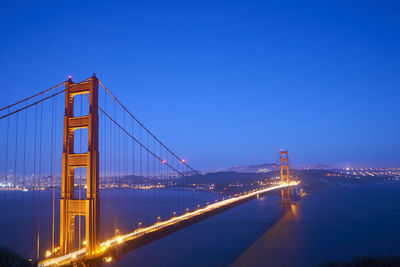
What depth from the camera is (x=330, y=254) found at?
63.6 feet

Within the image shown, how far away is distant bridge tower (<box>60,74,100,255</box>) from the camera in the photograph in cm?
848

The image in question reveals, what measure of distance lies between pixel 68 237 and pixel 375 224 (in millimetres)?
30961

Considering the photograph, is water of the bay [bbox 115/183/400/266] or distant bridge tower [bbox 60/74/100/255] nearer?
distant bridge tower [bbox 60/74/100/255]

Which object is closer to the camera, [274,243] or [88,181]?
[88,181]

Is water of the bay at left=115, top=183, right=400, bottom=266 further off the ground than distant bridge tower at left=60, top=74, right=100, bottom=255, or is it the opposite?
distant bridge tower at left=60, top=74, right=100, bottom=255

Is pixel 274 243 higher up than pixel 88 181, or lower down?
lower down

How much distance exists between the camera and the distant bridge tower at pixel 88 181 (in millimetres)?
8484

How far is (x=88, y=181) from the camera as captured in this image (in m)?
8.50

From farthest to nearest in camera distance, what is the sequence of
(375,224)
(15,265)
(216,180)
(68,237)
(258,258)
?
(216,180) < (375,224) < (258,258) < (68,237) < (15,265)

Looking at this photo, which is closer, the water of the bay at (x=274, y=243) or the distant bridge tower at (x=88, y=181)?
the distant bridge tower at (x=88, y=181)

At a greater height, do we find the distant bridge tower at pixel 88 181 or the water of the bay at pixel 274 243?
the distant bridge tower at pixel 88 181

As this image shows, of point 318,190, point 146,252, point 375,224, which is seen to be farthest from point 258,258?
point 318,190

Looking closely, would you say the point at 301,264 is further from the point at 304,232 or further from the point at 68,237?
the point at 68,237

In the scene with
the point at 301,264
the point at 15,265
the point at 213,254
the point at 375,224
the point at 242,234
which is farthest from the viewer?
the point at 375,224
